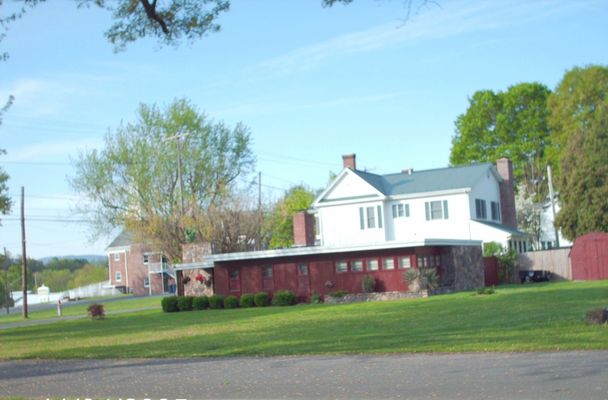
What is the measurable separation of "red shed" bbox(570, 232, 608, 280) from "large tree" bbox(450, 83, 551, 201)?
2313cm

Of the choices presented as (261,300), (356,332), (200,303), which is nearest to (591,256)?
(261,300)

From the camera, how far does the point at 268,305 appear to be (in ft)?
142

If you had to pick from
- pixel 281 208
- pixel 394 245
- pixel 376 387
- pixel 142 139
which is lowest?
pixel 376 387

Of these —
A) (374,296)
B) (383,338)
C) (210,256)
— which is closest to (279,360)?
(383,338)

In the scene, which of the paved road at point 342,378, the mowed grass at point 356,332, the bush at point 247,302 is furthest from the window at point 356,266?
the paved road at point 342,378

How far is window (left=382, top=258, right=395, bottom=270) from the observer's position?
42281 mm

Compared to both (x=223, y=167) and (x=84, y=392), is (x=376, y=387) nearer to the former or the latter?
(x=84, y=392)

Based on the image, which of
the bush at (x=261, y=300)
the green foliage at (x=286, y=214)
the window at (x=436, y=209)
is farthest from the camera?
the green foliage at (x=286, y=214)

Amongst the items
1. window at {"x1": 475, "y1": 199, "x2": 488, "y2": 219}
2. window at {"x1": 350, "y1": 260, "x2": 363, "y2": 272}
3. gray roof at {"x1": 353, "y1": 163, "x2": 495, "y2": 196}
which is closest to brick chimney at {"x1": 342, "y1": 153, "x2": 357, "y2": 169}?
gray roof at {"x1": 353, "y1": 163, "x2": 495, "y2": 196}

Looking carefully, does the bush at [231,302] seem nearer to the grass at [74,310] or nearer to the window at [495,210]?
the grass at [74,310]

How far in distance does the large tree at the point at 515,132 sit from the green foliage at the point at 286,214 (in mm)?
16655

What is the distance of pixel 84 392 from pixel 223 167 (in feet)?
150

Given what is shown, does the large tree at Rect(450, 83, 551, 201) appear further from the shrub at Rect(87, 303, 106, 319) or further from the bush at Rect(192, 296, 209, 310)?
the shrub at Rect(87, 303, 106, 319)

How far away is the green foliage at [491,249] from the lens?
51.3 m
